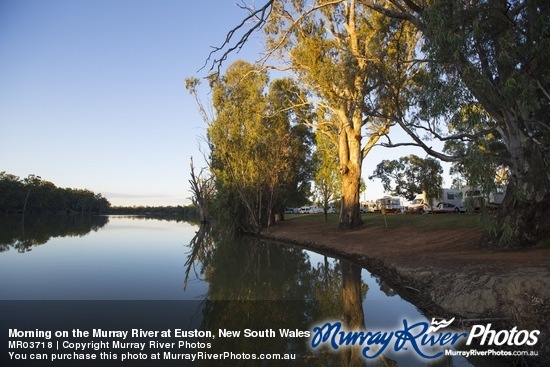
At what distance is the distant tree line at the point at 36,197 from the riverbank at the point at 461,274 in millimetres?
94144

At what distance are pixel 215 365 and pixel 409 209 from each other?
3604cm

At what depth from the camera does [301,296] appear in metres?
8.83

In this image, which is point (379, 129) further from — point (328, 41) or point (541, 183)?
point (541, 183)

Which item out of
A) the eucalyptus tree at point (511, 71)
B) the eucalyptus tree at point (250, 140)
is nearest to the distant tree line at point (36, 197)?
the eucalyptus tree at point (250, 140)

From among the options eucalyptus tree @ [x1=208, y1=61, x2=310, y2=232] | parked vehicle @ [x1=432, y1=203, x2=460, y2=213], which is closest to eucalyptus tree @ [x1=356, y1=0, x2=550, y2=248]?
eucalyptus tree @ [x1=208, y1=61, x2=310, y2=232]

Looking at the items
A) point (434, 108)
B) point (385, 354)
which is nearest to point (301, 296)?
point (385, 354)

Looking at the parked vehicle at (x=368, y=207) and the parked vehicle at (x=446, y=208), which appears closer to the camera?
the parked vehicle at (x=446, y=208)

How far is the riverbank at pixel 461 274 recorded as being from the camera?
5652mm

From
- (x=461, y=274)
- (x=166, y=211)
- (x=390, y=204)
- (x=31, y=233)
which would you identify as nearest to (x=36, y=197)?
(x=166, y=211)

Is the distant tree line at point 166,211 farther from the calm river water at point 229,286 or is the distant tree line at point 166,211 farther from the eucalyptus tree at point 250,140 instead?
the calm river water at point 229,286

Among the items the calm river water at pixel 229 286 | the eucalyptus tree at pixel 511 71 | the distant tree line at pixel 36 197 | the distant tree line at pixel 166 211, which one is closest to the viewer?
the calm river water at pixel 229 286

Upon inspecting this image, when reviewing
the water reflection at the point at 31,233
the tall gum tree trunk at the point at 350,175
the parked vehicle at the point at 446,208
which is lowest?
the water reflection at the point at 31,233

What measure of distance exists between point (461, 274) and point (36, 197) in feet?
380

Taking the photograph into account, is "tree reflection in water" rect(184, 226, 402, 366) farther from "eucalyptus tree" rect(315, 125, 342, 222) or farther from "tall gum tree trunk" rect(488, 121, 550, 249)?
"eucalyptus tree" rect(315, 125, 342, 222)
